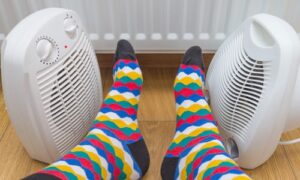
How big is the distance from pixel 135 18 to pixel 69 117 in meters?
0.28

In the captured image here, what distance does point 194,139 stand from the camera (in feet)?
2.06

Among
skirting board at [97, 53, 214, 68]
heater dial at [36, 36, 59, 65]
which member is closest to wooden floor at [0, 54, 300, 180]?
skirting board at [97, 53, 214, 68]

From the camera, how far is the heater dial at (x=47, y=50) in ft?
1.88

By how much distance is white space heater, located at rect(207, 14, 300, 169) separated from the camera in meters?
0.58

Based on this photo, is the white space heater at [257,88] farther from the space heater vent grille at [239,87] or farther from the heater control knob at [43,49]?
the heater control knob at [43,49]

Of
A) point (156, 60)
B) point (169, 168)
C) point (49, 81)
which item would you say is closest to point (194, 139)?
point (169, 168)

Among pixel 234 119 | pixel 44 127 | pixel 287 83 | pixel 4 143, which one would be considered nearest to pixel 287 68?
pixel 287 83

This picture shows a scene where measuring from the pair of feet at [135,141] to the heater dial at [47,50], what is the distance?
0.49ft

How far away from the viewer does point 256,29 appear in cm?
64

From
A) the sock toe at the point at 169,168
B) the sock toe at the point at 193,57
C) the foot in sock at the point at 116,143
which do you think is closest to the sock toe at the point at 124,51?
the foot in sock at the point at 116,143

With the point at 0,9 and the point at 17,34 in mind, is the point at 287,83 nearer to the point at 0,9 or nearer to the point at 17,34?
the point at 17,34

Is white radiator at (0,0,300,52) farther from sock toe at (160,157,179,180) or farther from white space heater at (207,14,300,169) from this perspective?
sock toe at (160,157,179,180)

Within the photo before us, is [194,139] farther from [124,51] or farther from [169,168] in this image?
[124,51]

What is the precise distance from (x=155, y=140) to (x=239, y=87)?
0.24 metres
